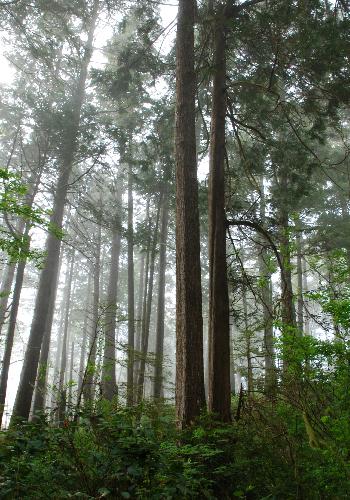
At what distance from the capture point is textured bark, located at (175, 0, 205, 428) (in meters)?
5.77

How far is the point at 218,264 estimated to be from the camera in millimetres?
6891

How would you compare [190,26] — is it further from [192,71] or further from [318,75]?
[318,75]

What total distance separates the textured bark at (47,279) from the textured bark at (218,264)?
5260 mm

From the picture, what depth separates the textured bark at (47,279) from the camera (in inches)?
432

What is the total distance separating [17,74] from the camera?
19.5m

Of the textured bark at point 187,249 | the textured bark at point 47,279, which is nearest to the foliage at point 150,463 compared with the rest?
the textured bark at point 187,249

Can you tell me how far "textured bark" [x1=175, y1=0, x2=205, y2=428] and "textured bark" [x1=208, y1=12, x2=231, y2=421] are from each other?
49 cm

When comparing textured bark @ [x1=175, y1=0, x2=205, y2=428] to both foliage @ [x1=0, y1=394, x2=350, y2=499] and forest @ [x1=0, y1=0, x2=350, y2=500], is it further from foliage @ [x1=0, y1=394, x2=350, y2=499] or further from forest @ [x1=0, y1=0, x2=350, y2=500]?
foliage @ [x1=0, y1=394, x2=350, y2=499]

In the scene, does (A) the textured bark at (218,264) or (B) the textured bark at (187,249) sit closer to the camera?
(B) the textured bark at (187,249)

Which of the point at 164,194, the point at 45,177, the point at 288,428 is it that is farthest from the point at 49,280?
the point at 288,428

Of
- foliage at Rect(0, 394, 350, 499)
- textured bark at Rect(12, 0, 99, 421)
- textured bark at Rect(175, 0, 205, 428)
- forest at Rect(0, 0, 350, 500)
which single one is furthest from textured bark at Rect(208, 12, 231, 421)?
textured bark at Rect(12, 0, 99, 421)

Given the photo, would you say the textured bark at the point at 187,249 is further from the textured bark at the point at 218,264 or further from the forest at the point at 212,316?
the textured bark at the point at 218,264

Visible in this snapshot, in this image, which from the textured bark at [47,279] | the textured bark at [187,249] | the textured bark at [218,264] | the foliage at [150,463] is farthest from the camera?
the textured bark at [47,279]

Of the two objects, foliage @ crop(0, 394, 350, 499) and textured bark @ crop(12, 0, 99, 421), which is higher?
textured bark @ crop(12, 0, 99, 421)
